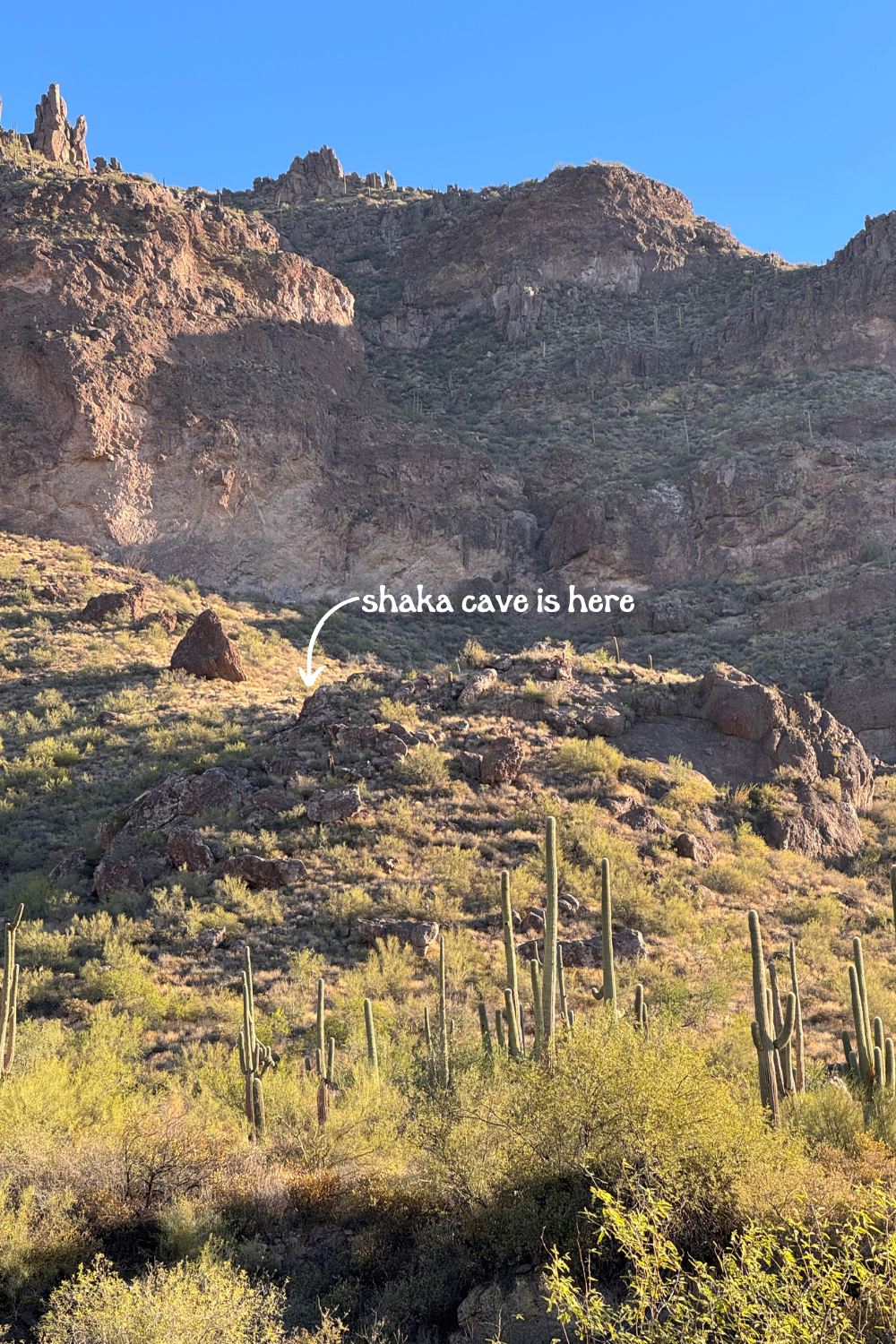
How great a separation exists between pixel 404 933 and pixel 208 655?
12.9 metres

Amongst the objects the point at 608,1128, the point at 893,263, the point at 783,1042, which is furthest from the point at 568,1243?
the point at 893,263

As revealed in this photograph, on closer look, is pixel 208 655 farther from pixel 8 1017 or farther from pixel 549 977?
pixel 549 977

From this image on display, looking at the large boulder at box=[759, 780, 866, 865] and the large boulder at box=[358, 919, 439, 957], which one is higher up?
the large boulder at box=[759, 780, 866, 865]

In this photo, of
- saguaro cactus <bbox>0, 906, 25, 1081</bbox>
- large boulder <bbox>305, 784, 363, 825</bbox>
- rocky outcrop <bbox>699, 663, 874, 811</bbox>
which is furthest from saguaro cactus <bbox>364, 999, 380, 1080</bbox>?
rocky outcrop <bbox>699, 663, 874, 811</bbox>

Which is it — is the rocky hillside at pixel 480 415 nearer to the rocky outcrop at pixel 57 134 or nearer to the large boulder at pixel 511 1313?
the rocky outcrop at pixel 57 134

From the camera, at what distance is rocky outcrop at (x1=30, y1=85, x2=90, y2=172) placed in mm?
51625

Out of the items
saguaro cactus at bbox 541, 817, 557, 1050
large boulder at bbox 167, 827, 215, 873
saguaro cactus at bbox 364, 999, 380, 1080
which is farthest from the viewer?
large boulder at bbox 167, 827, 215, 873

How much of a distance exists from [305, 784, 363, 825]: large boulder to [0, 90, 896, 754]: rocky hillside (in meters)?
18.5

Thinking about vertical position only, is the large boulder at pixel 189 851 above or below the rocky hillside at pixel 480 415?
below

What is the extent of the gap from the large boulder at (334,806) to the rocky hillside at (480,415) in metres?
18.5

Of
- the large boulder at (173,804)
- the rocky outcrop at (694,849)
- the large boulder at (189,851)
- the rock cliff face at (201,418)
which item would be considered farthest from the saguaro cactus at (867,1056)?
the rock cliff face at (201,418)

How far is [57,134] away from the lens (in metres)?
52.0

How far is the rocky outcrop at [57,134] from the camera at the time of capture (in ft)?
169

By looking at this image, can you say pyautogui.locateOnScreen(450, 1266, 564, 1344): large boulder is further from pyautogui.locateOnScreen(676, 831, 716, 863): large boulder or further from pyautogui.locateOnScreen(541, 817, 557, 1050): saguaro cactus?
pyautogui.locateOnScreen(676, 831, 716, 863): large boulder
